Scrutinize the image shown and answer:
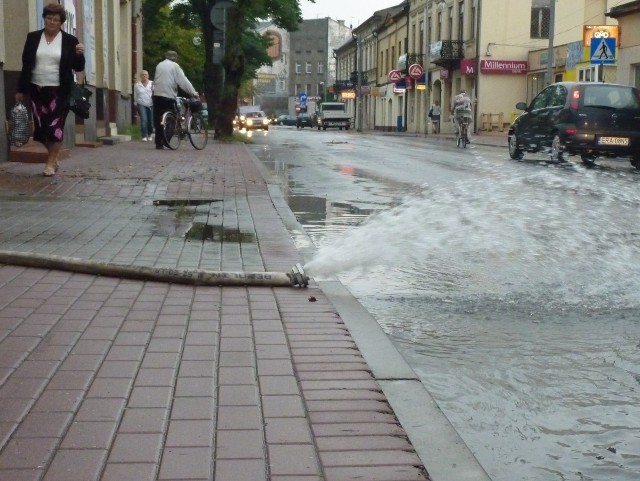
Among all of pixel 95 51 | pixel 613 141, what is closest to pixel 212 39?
pixel 95 51

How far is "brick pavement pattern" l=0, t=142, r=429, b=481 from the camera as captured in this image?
298 cm

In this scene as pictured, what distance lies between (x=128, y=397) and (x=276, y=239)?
407 cm

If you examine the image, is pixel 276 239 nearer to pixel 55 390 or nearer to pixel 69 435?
pixel 55 390

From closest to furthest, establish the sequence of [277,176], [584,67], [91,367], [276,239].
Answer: [91,367]
[276,239]
[277,176]
[584,67]

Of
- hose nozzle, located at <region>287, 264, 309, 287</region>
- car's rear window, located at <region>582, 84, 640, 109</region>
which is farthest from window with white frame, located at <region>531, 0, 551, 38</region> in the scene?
hose nozzle, located at <region>287, 264, 309, 287</region>

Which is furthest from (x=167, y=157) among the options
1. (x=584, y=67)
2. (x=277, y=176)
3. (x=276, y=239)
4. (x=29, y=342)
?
(x=584, y=67)

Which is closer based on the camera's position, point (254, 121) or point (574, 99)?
point (574, 99)

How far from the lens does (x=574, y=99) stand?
63.7ft

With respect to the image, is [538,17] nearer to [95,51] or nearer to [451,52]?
[451,52]

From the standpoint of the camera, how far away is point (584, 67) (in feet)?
129

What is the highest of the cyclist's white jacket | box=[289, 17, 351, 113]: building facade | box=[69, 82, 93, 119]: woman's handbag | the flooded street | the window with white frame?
box=[289, 17, 351, 113]: building facade

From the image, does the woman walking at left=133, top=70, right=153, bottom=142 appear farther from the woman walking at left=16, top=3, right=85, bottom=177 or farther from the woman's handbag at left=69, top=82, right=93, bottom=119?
the woman walking at left=16, top=3, right=85, bottom=177

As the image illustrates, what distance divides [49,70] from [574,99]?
11.7 metres

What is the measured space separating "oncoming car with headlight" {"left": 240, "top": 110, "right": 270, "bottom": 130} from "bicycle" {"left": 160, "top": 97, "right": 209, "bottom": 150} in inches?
1884
